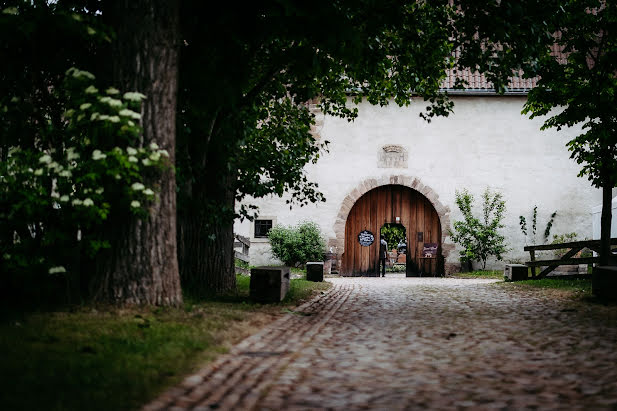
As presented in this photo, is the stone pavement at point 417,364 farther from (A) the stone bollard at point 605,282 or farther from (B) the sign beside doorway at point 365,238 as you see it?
(B) the sign beside doorway at point 365,238

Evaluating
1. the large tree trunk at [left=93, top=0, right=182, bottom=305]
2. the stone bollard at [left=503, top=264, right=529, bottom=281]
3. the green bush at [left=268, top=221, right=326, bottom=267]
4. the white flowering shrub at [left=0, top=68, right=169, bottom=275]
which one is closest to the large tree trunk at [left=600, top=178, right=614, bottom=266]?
the stone bollard at [left=503, top=264, right=529, bottom=281]

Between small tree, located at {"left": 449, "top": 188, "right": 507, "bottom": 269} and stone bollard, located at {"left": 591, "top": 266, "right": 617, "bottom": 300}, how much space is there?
370 inches

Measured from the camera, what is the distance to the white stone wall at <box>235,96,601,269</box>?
59.4 ft

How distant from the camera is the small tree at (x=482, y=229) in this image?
1769cm

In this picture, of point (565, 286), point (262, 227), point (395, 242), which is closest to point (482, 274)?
point (565, 286)

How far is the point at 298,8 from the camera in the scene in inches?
215

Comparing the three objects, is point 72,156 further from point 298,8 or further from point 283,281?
point 283,281

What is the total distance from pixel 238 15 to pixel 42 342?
396 cm

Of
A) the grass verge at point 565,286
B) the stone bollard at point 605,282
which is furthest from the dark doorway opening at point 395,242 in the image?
the stone bollard at point 605,282

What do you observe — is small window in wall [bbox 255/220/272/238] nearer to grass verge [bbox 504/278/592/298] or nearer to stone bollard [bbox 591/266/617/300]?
grass verge [bbox 504/278/592/298]

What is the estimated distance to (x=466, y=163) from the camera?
18.3 m

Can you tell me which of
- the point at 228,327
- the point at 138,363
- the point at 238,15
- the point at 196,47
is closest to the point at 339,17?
the point at 238,15

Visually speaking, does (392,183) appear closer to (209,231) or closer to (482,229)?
(482,229)

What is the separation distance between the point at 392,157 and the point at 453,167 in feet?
6.72
